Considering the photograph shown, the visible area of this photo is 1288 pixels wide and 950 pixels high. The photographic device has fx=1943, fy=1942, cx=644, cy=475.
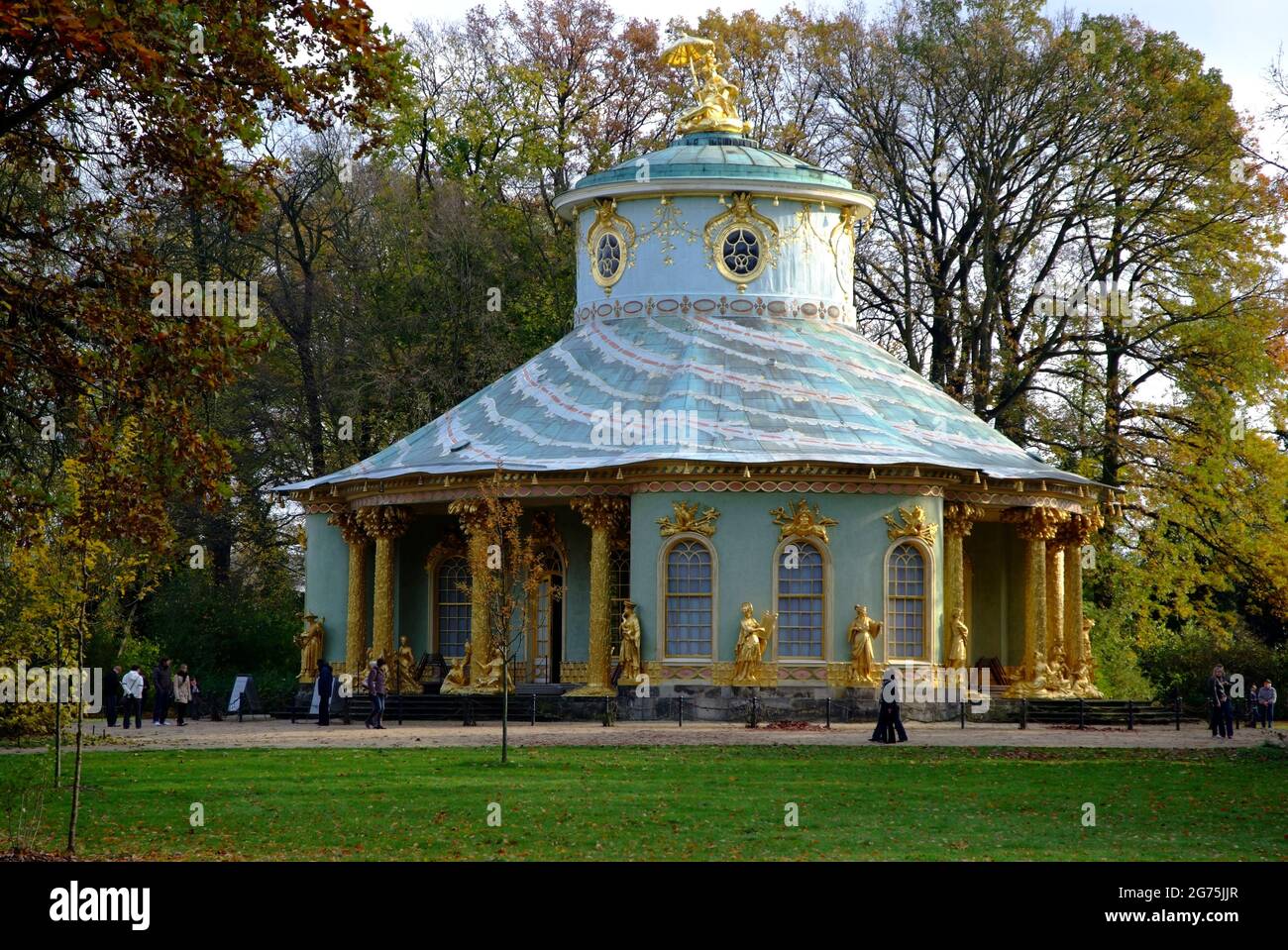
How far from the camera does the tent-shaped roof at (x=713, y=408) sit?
38000 millimetres

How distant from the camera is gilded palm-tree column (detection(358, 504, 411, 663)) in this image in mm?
40406

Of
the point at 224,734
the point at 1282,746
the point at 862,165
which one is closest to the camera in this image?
the point at 1282,746

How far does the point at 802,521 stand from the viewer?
3706 centimetres

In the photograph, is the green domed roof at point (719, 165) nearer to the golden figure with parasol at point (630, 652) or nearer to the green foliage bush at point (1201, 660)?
the golden figure with parasol at point (630, 652)

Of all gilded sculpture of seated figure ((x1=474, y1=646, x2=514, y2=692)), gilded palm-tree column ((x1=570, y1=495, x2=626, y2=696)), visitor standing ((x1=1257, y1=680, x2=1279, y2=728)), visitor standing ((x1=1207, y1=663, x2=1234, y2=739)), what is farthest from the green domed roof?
visitor standing ((x1=1207, y1=663, x2=1234, y2=739))

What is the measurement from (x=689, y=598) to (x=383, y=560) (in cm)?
707

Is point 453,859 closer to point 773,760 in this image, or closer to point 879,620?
point 773,760

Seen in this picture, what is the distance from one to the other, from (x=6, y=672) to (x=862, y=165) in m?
30.3

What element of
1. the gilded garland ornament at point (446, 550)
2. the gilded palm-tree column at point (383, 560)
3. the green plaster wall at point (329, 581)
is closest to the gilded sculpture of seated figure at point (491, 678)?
the gilded palm-tree column at point (383, 560)

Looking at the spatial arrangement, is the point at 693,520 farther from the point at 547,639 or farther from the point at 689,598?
the point at 547,639

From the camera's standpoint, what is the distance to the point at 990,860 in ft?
57.4

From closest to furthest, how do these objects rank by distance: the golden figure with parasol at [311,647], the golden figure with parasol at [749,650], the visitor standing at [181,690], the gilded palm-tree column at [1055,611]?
the golden figure with parasol at [749,650] → the visitor standing at [181,690] → the gilded palm-tree column at [1055,611] → the golden figure with parasol at [311,647]

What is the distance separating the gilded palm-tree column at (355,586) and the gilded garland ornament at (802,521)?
A: 957 centimetres
